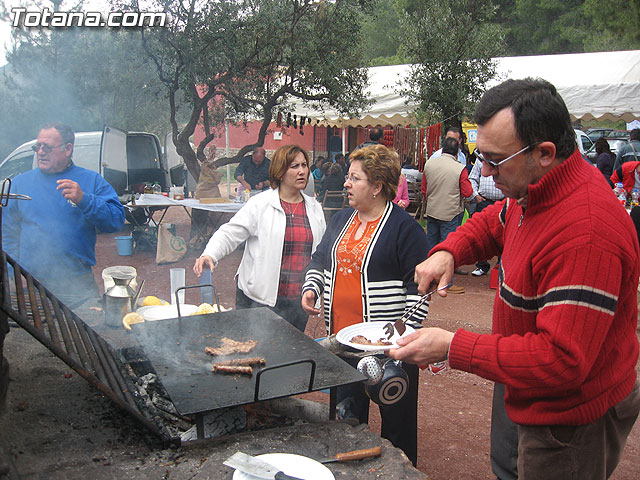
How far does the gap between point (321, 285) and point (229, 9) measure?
26.7 ft

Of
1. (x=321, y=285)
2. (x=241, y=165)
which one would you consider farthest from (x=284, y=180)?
(x=241, y=165)

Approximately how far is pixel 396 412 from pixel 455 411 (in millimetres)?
1606

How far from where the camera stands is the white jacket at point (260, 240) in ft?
12.5

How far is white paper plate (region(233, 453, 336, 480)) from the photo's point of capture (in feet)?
5.75

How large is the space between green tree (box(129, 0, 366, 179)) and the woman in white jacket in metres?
6.80

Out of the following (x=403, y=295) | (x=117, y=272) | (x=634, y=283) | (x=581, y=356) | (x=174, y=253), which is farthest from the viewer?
(x=174, y=253)

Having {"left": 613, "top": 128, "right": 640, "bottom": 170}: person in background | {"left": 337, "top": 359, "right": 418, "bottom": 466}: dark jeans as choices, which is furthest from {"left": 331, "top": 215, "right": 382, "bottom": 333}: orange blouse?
{"left": 613, "top": 128, "right": 640, "bottom": 170}: person in background

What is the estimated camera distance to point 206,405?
6.52 ft

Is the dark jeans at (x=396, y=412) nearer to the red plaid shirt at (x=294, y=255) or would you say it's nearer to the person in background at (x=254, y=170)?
the red plaid shirt at (x=294, y=255)

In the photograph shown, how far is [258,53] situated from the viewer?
1016cm

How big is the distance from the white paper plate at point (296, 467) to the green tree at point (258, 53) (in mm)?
9262

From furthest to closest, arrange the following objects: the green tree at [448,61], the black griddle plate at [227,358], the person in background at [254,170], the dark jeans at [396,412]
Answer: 1. the green tree at [448,61]
2. the person in background at [254,170]
3. the dark jeans at [396,412]
4. the black griddle plate at [227,358]

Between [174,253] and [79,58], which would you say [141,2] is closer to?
[174,253]

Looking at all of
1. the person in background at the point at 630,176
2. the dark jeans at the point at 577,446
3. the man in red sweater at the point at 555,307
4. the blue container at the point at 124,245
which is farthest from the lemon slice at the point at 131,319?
the person in background at the point at 630,176
